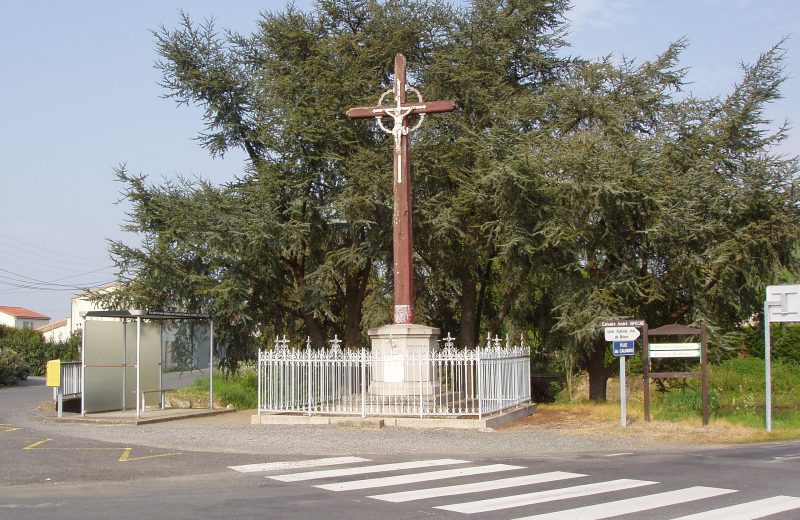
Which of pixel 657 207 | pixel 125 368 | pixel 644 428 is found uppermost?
pixel 657 207

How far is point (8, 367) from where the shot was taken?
40.8m

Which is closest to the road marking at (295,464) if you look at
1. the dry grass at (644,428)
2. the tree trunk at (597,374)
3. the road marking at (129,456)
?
the road marking at (129,456)

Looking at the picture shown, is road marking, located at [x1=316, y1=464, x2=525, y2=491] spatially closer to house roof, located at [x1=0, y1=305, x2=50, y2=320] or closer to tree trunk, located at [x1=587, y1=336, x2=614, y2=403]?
tree trunk, located at [x1=587, y1=336, x2=614, y2=403]

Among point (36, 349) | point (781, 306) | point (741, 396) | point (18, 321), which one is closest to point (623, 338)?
point (781, 306)

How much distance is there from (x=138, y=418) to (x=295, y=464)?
8257 millimetres

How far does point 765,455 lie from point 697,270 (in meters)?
9.27

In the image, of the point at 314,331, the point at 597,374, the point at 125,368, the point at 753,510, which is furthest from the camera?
the point at 314,331

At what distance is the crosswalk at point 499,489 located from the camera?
29.7 ft

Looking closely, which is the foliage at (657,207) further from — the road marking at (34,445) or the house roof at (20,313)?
the house roof at (20,313)

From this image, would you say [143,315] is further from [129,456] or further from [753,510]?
[753,510]

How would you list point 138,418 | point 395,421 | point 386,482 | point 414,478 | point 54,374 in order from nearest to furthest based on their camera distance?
point 386,482
point 414,478
point 395,421
point 138,418
point 54,374

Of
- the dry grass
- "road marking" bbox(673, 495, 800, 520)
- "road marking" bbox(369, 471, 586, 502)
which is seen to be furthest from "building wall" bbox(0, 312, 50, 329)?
"road marking" bbox(673, 495, 800, 520)

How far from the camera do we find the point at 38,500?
9805mm

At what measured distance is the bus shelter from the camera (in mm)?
21266
